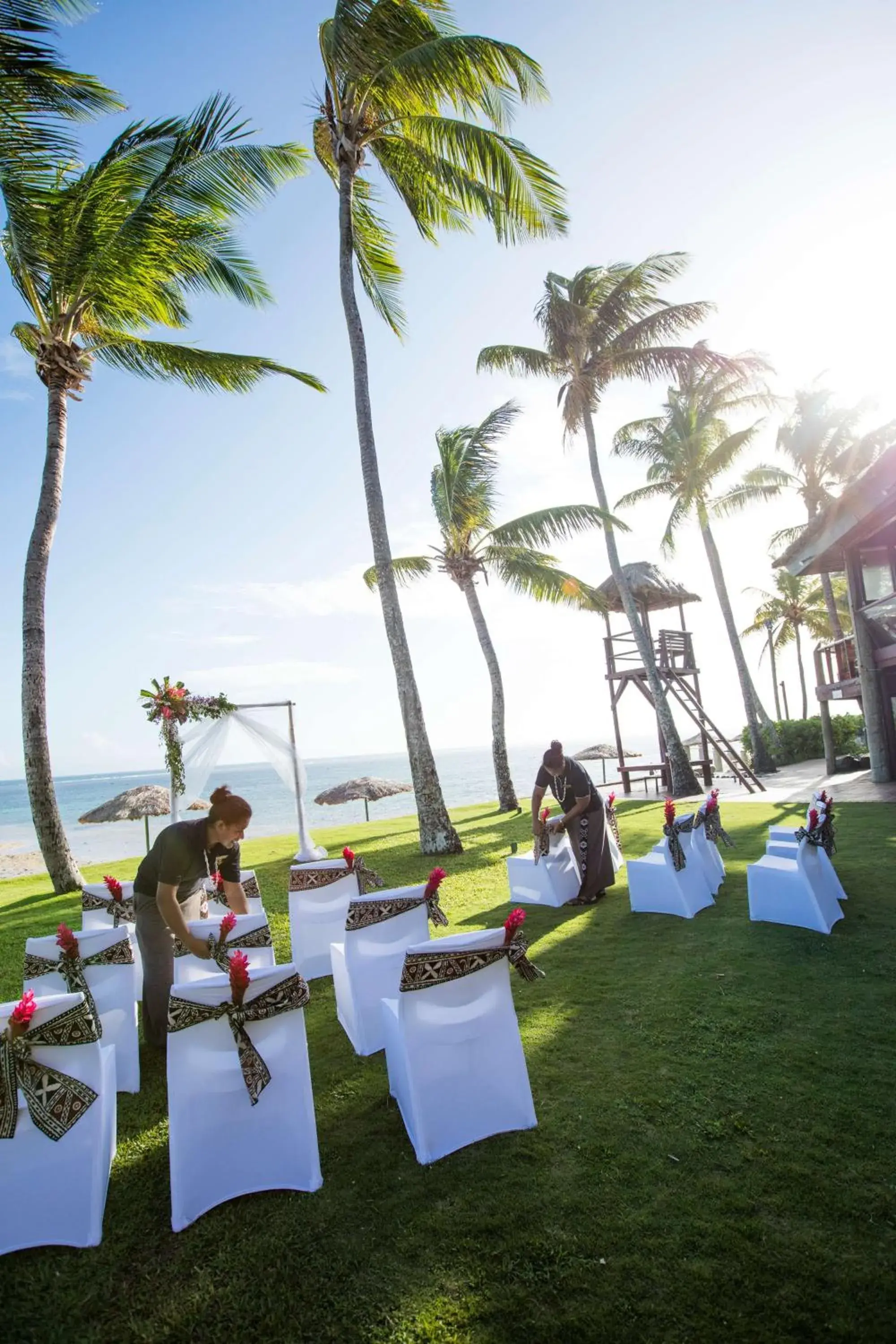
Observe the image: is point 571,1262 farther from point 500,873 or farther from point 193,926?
point 500,873

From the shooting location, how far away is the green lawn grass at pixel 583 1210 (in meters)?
2.03

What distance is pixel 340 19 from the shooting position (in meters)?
8.89

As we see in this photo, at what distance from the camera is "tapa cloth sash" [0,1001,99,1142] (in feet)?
7.53

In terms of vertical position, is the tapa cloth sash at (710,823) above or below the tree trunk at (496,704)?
below

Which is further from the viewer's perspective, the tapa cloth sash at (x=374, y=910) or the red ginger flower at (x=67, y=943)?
the tapa cloth sash at (x=374, y=910)

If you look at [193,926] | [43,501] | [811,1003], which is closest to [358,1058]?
[193,926]

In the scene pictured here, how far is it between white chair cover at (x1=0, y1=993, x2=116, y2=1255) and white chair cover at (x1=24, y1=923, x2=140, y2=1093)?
1.11m

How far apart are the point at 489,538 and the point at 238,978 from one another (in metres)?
13.3

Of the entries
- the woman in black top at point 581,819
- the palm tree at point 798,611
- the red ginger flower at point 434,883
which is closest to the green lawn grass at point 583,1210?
the red ginger flower at point 434,883

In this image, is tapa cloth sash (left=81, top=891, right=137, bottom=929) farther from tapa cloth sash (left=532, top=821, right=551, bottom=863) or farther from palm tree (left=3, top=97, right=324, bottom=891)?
palm tree (left=3, top=97, right=324, bottom=891)

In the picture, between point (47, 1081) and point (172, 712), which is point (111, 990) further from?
point (172, 712)

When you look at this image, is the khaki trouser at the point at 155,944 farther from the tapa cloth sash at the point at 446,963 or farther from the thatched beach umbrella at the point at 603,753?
the thatched beach umbrella at the point at 603,753

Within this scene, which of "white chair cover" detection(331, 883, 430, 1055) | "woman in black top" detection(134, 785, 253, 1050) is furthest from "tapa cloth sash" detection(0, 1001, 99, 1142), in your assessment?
"white chair cover" detection(331, 883, 430, 1055)

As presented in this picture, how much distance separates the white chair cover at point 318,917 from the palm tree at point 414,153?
410 cm
